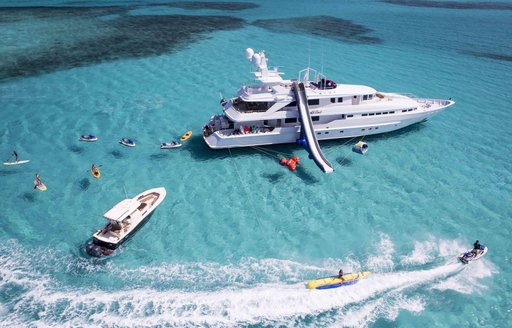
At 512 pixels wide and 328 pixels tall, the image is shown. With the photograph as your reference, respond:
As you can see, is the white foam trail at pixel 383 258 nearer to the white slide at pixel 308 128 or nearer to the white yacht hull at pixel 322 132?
the white slide at pixel 308 128

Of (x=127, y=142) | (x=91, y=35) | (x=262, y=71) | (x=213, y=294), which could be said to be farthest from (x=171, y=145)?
(x=91, y=35)

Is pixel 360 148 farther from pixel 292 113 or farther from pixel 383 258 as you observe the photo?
pixel 383 258

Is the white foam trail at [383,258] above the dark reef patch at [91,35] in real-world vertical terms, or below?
below

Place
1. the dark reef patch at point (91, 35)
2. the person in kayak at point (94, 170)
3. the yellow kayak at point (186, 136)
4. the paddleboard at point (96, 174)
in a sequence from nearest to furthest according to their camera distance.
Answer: the paddleboard at point (96, 174)
the person in kayak at point (94, 170)
the yellow kayak at point (186, 136)
the dark reef patch at point (91, 35)

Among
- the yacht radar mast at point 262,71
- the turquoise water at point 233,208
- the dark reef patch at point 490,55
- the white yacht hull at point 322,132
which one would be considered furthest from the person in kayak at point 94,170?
the dark reef patch at point 490,55

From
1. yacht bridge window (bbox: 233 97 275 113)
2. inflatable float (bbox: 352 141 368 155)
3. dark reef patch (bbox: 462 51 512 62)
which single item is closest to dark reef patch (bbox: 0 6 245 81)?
yacht bridge window (bbox: 233 97 275 113)

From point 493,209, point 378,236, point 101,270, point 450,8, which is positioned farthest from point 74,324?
point 450,8
